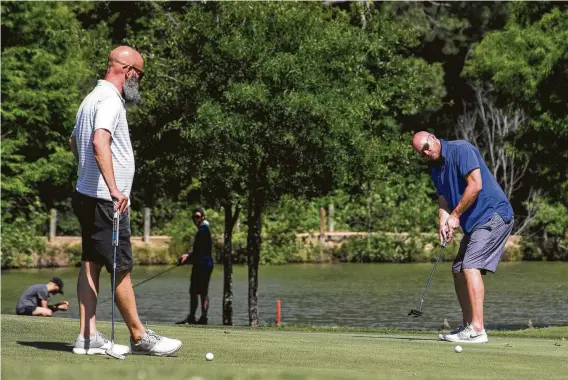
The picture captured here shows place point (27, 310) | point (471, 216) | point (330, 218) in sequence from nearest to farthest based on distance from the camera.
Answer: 1. point (471, 216)
2. point (27, 310)
3. point (330, 218)

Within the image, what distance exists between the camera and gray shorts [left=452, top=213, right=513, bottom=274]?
449 inches

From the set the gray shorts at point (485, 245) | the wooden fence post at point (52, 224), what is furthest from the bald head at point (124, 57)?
the wooden fence post at point (52, 224)

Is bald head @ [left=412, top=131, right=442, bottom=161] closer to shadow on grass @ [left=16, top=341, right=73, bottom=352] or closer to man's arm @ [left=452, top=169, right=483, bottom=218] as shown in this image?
man's arm @ [left=452, top=169, right=483, bottom=218]

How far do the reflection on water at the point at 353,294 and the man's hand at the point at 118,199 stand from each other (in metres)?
13.8

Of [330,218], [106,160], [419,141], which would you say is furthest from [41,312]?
[330,218]

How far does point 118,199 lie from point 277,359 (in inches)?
65.5

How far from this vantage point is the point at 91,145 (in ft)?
28.5

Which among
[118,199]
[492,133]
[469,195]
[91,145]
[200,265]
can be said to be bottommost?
[200,265]

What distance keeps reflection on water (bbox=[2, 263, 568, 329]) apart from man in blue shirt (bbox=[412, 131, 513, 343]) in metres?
10.3

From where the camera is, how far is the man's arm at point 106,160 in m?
8.44

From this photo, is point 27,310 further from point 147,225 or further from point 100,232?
point 147,225

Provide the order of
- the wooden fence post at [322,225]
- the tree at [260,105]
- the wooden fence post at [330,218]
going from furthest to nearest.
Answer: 1. the wooden fence post at [330,218]
2. the wooden fence post at [322,225]
3. the tree at [260,105]

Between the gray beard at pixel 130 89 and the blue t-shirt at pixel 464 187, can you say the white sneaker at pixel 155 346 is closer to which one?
the gray beard at pixel 130 89

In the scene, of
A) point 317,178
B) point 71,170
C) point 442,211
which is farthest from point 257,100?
point 71,170
